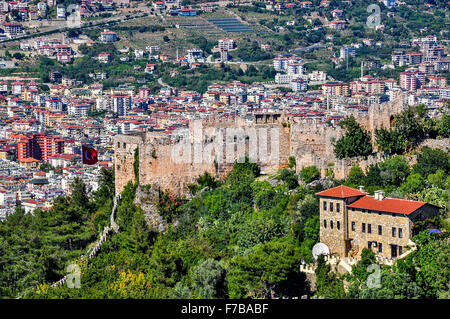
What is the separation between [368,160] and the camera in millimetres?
20016

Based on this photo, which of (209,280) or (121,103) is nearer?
(209,280)

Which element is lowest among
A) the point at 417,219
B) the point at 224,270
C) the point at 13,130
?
the point at 13,130

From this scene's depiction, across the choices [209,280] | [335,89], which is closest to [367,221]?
[209,280]

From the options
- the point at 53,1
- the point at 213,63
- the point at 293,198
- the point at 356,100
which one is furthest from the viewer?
the point at 53,1

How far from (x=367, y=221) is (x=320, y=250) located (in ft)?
3.24

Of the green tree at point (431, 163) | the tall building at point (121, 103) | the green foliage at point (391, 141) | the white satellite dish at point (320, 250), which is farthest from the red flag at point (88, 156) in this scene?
the tall building at point (121, 103)

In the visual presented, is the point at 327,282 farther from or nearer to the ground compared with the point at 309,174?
nearer to the ground

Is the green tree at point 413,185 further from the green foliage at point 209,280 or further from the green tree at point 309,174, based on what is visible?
the green foliage at point 209,280

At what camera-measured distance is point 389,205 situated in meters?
16.6

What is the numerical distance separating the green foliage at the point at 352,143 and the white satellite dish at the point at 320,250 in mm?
4003

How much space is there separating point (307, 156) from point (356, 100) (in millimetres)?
65729

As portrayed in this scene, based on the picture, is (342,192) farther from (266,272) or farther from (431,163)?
(431,163)

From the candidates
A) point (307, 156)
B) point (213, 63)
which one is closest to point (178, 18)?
point (213, 63)

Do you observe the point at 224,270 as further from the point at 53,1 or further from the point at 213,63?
the point at 53,1
